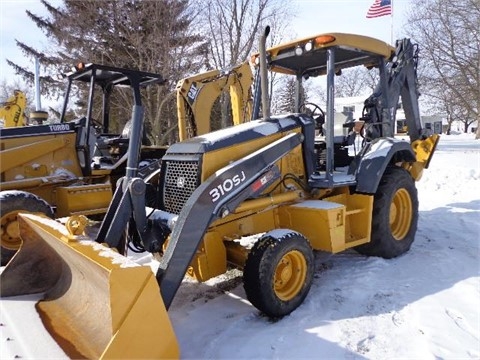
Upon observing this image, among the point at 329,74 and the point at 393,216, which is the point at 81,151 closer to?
Result: the point at 329,74

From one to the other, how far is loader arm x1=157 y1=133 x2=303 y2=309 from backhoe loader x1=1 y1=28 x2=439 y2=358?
10mm

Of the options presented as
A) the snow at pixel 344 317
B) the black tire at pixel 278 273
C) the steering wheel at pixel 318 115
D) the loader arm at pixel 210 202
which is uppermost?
the steering wheel at pixel 318 115

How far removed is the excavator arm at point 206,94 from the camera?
7.48 m

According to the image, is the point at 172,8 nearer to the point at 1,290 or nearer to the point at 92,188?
the point at 92,188

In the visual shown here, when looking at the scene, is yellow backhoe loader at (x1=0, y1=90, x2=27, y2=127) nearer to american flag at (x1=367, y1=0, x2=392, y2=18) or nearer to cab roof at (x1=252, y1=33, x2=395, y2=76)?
cab roof at (x1=252, y1=33, x2=395, y2=76)

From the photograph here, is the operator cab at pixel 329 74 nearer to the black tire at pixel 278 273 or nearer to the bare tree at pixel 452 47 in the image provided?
the black tire at pixel 278 273

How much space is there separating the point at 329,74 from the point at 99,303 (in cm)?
327

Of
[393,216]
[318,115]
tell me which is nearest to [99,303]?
[318,115]

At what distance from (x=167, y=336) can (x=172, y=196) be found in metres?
1.66

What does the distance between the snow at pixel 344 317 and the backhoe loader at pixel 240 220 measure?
0.71 ft

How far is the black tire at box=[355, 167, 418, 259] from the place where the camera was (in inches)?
196

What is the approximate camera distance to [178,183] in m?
4.05

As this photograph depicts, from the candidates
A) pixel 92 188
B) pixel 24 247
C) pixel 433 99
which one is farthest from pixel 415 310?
pixel 433 99

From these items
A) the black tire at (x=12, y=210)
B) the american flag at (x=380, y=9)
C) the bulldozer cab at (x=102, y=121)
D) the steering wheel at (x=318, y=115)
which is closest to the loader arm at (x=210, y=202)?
the steering wheel at (x=318, y=115)
